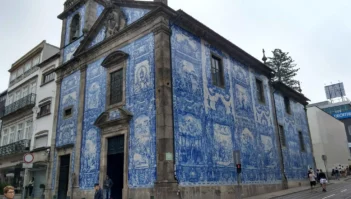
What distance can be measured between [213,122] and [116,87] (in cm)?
507

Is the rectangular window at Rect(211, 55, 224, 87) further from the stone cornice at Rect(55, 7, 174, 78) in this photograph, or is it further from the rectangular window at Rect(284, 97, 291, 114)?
the rectangular window at Rect(284, 97, 291, 114)

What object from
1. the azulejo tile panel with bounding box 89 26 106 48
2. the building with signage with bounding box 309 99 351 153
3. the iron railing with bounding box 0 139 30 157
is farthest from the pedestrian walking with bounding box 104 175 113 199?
the building with signage with bounding box 309 99 351 153

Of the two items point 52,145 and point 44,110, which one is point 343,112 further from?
point 52,145

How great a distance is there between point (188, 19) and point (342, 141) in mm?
33744

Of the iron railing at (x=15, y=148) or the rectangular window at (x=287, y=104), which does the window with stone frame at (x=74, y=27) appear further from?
the rectangular window at (x=287, y=104)

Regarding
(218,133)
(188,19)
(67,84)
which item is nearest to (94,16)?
(67,84)

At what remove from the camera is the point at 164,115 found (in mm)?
11797

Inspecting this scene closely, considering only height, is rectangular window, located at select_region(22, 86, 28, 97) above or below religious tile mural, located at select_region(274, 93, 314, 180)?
above

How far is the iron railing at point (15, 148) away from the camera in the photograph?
70.3ft

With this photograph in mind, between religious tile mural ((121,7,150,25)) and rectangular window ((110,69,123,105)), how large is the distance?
258 centimetres

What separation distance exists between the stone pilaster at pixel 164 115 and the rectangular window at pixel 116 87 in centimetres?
264

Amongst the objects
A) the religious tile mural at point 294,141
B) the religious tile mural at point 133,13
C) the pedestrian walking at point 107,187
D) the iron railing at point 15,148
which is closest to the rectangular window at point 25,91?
the iron railing at point 15,148

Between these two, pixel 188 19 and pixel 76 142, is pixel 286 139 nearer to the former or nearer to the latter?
pixel 188 19

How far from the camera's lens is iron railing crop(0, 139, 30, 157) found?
70.3 ft
